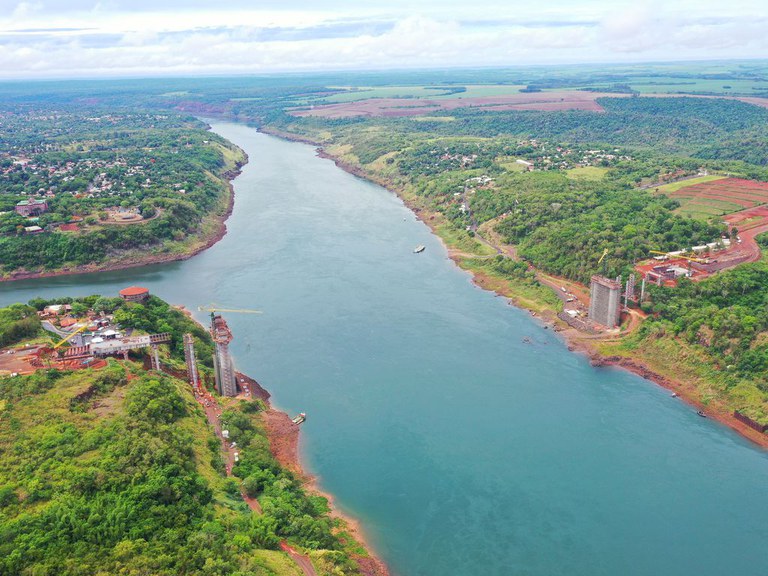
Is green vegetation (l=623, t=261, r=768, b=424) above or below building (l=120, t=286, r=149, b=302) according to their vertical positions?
below

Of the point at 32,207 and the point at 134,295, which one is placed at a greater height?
the point at 32,207

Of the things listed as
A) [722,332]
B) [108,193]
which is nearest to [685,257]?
[722,332]

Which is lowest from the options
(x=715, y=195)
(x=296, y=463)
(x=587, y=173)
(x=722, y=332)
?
(x=296, y=463)

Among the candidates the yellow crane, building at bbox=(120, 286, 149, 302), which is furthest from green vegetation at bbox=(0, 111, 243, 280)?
the yellow crane

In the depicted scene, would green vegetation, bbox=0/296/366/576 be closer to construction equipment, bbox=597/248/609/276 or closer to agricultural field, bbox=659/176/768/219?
construction equipment, bbox=597/248/609/276

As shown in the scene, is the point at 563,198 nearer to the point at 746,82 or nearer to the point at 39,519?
the point at 39,519

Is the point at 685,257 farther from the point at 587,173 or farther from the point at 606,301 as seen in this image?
the point at 587,173
